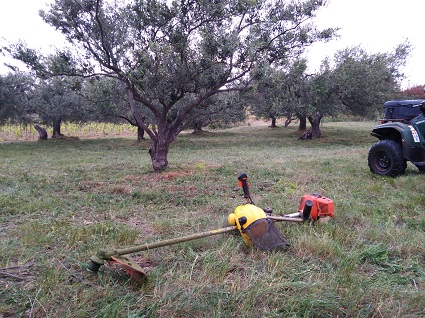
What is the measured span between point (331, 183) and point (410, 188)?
130cm

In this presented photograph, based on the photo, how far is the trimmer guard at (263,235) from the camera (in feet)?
8.66

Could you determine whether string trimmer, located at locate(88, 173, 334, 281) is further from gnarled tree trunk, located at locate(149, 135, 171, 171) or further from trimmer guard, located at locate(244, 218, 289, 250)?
gnarled tree trunk, located at locate(149, 135, 171, 171)

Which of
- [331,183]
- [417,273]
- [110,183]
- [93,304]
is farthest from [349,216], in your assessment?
[110,183]

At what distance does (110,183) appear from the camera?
6562 millimetres

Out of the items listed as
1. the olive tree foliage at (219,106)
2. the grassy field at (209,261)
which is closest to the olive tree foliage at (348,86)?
the olive tree foliage at (219,106)

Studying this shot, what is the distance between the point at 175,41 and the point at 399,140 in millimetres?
5420

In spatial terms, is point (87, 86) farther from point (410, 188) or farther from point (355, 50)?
point (355, 50)

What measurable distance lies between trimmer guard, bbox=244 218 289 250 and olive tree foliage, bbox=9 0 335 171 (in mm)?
4431

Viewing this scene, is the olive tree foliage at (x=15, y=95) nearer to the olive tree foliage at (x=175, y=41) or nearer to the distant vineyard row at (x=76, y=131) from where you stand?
the distant vineyard row at (x=76, y=131)

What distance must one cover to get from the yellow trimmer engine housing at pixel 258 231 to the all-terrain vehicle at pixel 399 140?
4.64 meters

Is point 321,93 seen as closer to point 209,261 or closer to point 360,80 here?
point 360,80

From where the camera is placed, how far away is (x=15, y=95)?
18.5 metres

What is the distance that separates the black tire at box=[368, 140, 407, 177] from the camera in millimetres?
6285

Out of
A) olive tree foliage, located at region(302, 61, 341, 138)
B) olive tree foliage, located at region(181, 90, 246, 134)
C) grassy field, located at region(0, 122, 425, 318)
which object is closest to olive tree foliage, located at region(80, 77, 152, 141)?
olive tree foliage, located at region(181, 90, 246, 134)
